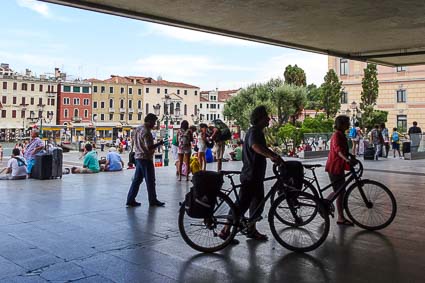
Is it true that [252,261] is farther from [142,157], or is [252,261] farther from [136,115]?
[136,115]

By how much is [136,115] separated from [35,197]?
8470cm

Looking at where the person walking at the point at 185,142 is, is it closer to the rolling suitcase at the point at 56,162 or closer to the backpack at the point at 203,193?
the rolling suitcase at the point at 56,162

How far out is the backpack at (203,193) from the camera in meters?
4.89

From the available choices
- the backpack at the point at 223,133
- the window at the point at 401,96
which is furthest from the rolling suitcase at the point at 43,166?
the window at the point at 401,96

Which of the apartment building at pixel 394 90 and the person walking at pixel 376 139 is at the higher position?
the apartment building at pixel 394 90

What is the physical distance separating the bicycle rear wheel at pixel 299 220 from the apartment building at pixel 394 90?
116 ft

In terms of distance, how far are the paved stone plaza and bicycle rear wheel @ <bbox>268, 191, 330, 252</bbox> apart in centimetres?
13

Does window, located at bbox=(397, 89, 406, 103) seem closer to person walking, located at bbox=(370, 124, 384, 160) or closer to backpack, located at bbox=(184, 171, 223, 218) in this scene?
person walking, located at bbox=(370, 124, 384, 160)

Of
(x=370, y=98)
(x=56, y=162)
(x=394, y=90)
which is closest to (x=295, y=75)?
(x=370, y=98)

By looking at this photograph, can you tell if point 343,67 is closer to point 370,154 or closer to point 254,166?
point 370,154

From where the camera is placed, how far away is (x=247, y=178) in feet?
17.2

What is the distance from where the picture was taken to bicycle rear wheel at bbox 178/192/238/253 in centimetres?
503

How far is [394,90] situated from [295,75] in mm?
9517

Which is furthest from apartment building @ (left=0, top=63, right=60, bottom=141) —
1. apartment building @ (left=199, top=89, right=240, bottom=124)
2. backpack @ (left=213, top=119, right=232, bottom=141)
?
backpack @ (left=213, top=119, right=232, bottom=141)
